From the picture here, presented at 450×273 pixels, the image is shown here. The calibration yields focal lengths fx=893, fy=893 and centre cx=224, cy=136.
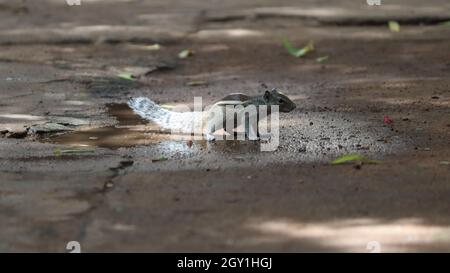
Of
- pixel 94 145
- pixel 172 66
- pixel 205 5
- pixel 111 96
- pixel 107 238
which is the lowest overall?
pixel 107 238

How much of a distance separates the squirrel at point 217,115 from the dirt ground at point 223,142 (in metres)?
0.17

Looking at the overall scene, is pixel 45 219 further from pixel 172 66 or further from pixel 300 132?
pixel 172 66

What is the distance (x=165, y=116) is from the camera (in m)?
7.75

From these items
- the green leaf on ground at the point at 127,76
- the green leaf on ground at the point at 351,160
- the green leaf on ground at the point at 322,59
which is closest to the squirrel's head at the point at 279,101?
the green leaf on ground at the point at 351,160

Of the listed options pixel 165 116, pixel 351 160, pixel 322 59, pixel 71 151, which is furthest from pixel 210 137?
pixel 322 59

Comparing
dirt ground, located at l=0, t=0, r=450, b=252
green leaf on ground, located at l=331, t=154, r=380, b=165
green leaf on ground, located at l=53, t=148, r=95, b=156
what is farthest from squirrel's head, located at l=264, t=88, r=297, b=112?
green leaf on ground, located at l=53, t=148, r=95, b=156

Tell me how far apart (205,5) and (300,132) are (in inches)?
197

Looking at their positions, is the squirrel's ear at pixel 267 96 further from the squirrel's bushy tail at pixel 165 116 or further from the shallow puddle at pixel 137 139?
the squirrel's bushy tail at pixel 165 116

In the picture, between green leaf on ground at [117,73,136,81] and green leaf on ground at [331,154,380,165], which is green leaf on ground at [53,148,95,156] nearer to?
green leaf on ground at [331,154,380,165]

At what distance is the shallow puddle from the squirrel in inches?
4.2

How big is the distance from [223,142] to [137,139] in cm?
70

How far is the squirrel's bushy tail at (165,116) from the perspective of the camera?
754 centimetres

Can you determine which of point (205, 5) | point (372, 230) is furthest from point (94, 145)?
point (205, 5)

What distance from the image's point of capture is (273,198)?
18.1ft
